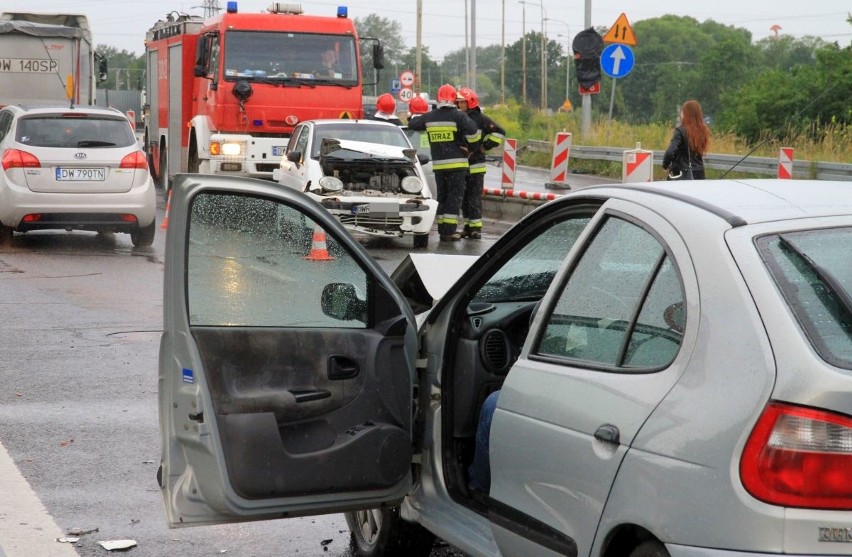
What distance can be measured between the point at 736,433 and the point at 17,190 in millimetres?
13245

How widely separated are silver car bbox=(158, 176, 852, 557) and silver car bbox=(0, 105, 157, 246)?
1073cm

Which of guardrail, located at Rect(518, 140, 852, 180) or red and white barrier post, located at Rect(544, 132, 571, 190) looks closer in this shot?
guardrail, located at Rect(518, 140, 852, 180)

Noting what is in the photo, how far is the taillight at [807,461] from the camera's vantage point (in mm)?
2947

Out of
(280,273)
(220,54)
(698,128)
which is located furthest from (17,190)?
(280,273)

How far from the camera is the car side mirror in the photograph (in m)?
4.66

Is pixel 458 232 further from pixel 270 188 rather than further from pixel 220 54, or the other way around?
pixel 270 188

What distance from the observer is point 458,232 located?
18.3m

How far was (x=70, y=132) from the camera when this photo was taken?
15.4m

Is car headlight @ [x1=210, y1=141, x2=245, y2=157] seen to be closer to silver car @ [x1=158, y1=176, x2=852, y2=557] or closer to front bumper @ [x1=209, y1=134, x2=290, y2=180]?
front bumper @ [x1=209, y1=134, x2=290, y2=180]

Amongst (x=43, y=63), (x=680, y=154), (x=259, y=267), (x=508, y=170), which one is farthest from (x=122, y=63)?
(x=259, y=267)

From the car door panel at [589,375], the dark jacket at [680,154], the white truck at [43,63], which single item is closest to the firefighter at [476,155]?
the dark jacket at [680,154]

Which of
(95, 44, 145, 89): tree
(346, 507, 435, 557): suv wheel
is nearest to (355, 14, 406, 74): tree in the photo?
(95, 44, 145, 89): tree

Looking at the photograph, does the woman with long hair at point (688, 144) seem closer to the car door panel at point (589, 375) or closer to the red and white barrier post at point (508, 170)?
the red and white barrier post at point (508, 170)

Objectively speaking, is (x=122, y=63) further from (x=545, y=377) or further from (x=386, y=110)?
(x=545, y=377)
